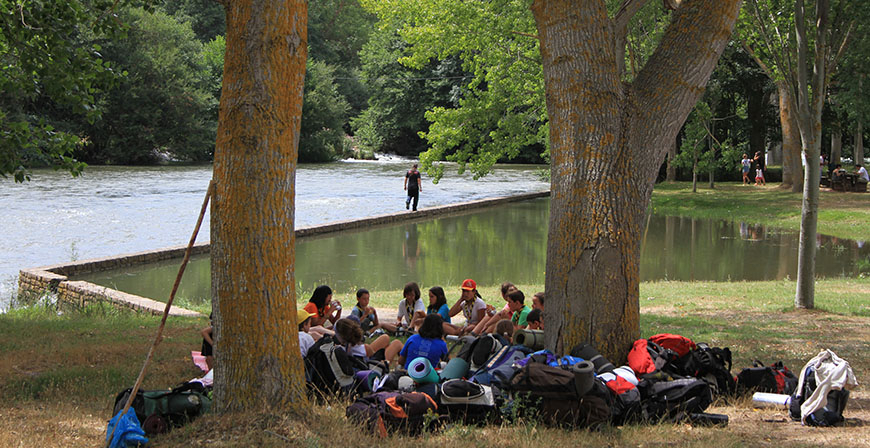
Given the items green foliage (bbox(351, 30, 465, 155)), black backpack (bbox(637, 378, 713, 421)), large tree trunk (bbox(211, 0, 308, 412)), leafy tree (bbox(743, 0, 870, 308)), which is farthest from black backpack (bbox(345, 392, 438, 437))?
green foliage (bbox(351, 30, 465, 155))

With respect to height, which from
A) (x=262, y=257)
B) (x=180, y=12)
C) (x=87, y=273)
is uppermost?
(x=180, y=12)

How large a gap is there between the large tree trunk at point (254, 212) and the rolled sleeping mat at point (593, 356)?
237 cm

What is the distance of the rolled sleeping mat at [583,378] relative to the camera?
5.34m

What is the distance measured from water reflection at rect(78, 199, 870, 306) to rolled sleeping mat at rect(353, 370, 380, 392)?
22.5 ft

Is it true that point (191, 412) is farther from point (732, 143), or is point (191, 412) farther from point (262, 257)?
point (732, 143)

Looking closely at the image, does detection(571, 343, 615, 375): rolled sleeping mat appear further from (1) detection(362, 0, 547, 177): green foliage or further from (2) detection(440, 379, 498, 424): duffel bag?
(1) detection(362, 0, 547, 177): green foliage

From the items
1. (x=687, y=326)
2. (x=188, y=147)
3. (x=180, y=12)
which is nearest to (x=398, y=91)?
(x=188, y=147)

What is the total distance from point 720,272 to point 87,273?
12824 millimetres

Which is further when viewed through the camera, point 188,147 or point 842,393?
point 188,147

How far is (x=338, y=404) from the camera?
5758mm

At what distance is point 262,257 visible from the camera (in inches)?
197

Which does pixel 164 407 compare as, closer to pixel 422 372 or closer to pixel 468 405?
pixel 422 372

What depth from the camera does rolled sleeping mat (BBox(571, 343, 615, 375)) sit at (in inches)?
238

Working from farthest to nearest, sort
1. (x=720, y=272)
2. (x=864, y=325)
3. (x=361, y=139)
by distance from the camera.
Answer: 1. (x=361, y=139)
2. (x=720, y=272)
3. (x=864, y=325)
